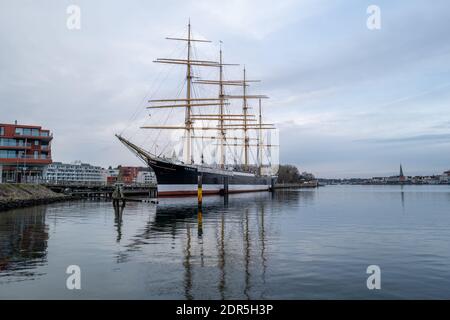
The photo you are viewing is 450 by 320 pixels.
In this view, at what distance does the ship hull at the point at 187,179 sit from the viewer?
2623 inches

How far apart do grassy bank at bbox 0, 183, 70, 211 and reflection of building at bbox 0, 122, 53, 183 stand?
1797cm

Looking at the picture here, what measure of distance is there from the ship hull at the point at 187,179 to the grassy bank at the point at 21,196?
16390mm

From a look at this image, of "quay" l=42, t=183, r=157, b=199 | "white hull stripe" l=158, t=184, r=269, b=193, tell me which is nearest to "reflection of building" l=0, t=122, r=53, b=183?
"quay" l=42, t=183, r=157, b=199

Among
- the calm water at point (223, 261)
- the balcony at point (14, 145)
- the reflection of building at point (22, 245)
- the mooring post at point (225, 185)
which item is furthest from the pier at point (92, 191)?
the calm water at point (223, 261)

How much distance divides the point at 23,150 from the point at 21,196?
3283cm

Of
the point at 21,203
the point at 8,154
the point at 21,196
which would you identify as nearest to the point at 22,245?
the point at 21,203

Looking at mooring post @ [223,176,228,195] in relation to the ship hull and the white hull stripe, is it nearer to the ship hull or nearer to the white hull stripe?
the ship hull

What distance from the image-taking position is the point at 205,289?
36.8 feet

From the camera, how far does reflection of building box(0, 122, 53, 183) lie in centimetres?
7881

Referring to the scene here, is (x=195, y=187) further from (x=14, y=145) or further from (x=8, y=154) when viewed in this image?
(x=8, y=154)

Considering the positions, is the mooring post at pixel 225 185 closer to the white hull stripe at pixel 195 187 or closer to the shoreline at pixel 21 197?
the white hull stripe at pixel 195 187

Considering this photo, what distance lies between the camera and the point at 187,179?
71000mm
